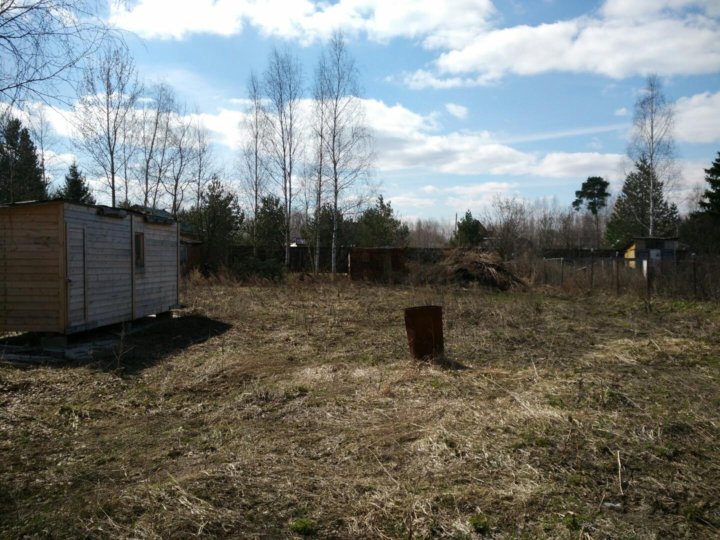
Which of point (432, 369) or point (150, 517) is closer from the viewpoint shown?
point (150, 517)

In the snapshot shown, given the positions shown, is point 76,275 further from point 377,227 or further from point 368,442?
point 377,227

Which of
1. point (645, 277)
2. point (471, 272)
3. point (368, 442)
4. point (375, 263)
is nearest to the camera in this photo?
point (368, 442)

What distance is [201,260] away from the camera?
29859mm

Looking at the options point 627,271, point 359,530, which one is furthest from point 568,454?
point 627,271

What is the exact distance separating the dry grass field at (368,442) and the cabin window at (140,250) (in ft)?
9.79

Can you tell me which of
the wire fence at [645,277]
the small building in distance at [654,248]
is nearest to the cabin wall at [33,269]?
the wire fence at [645,277]

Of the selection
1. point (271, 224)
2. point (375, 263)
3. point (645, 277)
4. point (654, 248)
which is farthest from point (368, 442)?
point (271, 224)

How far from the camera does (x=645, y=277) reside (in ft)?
61.3

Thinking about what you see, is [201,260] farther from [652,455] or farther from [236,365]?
[652,455]

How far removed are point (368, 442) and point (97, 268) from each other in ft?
26.0

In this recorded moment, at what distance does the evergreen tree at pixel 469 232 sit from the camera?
107ft

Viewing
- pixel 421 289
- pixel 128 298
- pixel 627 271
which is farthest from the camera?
pixel 421 289

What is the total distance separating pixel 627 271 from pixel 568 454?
17279 millimetres

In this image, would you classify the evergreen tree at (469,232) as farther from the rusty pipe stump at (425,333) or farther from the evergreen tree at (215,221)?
the rusty pipe stump at (425,333)
